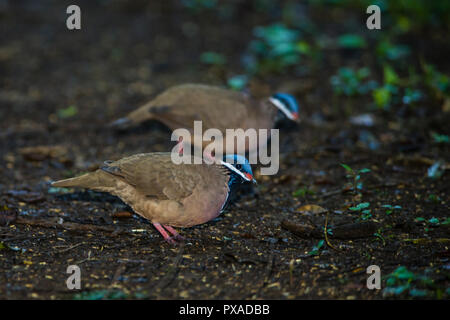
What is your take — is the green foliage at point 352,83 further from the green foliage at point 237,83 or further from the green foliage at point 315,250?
the green foliage at point 315,250

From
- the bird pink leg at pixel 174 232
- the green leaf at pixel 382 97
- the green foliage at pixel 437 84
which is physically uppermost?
the green foliage at pixel 437 84

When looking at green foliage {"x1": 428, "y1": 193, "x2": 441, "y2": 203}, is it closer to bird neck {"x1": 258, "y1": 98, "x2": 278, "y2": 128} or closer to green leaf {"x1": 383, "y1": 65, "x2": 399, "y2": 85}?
bird neck {"x1": 258, "y1": 98, "x2": 278, "y2": 128}

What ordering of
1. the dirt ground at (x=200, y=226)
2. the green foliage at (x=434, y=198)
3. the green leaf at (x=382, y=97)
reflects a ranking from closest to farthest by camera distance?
the dirt ground at (x=200, y=226)
the green foliage at (x=434, y=198)
the green leaf at (x=382, y=97)

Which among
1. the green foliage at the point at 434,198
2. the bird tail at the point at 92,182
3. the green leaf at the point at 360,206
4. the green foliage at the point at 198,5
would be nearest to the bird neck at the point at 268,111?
the green leaf at the point at 360,206

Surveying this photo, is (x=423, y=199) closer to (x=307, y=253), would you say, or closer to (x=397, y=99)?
(x=307, y=253)

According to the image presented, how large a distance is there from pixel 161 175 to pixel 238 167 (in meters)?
0.69

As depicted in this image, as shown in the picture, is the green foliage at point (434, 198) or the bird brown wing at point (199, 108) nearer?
the green foliage at point (434, 198)

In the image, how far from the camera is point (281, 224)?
4770 millimetres

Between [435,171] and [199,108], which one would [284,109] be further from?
[435,171]

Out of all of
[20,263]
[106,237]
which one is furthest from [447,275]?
[20,263]

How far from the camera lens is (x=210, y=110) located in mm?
5977

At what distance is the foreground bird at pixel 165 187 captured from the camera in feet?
14.5

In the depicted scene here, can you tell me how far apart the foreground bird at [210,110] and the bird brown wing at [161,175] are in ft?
4.38

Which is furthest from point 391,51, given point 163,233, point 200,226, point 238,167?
point 163,233
